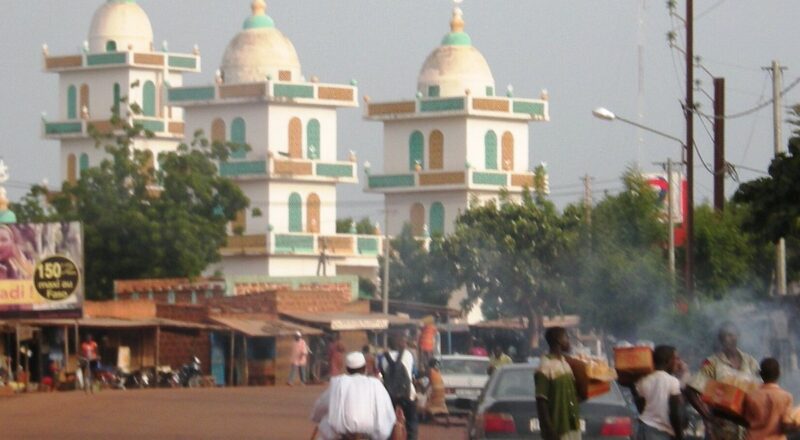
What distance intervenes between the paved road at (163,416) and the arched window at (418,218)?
139 ft

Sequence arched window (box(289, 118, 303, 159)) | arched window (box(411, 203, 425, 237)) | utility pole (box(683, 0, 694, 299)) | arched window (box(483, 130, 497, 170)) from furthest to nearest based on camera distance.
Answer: arched window (box(483, 130, 497, 170)) < arched window (box(411, 203, 425, 237)) < arched window (box(289, 118, 303, 159)) < utility pole (box(683, 0, 694, 299))

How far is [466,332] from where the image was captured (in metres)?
73.8

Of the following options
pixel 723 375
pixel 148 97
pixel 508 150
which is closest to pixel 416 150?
pixel 508 150

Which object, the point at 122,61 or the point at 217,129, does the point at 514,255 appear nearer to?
the point at 217,129

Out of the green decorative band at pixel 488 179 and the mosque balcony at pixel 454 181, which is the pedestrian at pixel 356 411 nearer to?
the mosque balcony at pixel 454 181

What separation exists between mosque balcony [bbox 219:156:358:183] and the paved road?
1458 inches

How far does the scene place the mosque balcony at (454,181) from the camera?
82938 mm

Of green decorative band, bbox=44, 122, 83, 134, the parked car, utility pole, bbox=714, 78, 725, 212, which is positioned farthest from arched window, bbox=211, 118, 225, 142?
the parked car

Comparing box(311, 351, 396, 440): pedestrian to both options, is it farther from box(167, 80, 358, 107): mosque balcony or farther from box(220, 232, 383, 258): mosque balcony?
box(167, 80, 358, 107): mosque balcony

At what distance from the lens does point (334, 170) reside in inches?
3174

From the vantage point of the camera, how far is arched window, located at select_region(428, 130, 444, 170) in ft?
279

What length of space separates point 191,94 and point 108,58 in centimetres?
614

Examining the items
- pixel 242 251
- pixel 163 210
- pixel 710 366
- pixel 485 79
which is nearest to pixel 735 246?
pixel 710 366

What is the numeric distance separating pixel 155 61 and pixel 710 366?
7199 cm
